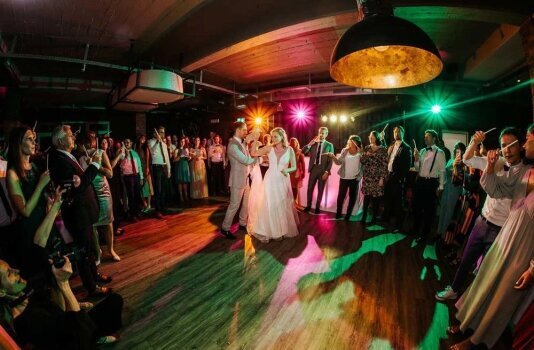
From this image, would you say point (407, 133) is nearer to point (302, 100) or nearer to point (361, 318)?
Answer: point (302, 100)

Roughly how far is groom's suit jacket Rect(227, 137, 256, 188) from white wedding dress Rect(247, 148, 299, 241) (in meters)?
0.34

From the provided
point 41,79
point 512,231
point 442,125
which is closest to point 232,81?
point 41,79

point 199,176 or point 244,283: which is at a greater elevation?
point 199,176

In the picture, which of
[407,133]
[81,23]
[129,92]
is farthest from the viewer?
[407,133]

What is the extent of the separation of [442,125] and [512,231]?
8212 millimetres

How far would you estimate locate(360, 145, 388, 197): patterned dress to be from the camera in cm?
482

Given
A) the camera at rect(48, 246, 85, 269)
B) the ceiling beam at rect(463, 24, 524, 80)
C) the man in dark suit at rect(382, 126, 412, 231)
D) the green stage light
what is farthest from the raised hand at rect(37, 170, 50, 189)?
the green stage light

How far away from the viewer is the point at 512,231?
1755 mm

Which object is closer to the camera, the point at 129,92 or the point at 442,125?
the point at 129,92

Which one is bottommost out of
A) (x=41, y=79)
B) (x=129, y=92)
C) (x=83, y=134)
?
(x=83, y=134)

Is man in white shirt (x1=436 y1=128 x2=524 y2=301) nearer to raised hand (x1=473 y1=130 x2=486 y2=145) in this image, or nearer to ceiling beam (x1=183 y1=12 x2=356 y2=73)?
raised hand (x1=473 y1=130 x2=486 y2=145)

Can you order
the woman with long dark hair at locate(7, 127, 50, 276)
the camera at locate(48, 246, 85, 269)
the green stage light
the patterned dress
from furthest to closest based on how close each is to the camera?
1. the green stage light
2. the patterned dress
3. the woman with long dark hair at locate(7, 127, 50, 276)
4. the camera at locate(48, 246, 85, 269)

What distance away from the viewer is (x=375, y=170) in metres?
4.86

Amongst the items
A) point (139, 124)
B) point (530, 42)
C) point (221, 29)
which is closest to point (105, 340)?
point (221, 29)
